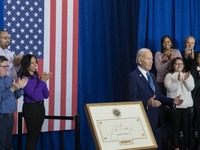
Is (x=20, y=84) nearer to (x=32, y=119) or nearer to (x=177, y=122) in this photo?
(x=32, y=119)

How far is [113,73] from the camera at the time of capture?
5816 mm

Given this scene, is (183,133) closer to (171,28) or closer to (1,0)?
(171,28)

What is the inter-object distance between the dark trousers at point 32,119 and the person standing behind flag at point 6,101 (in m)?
0.18

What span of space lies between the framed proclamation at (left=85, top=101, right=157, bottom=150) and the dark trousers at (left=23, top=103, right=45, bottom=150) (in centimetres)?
145

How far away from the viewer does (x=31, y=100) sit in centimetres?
421

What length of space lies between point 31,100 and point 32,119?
21cm

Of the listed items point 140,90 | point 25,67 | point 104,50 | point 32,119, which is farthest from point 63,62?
point 140,90

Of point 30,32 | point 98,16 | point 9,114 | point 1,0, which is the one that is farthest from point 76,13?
point 9,114

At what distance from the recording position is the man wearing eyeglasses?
4359mm

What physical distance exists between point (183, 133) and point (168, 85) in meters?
0.70

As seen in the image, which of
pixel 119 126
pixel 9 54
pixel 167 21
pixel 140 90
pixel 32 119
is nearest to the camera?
pixel 119 126

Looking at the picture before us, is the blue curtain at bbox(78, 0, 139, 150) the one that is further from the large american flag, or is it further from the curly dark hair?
the curly dark hair

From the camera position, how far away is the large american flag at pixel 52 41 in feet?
16.0

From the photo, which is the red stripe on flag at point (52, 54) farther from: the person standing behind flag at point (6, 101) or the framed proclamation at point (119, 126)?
the framed proclamation at point (119, 126)
